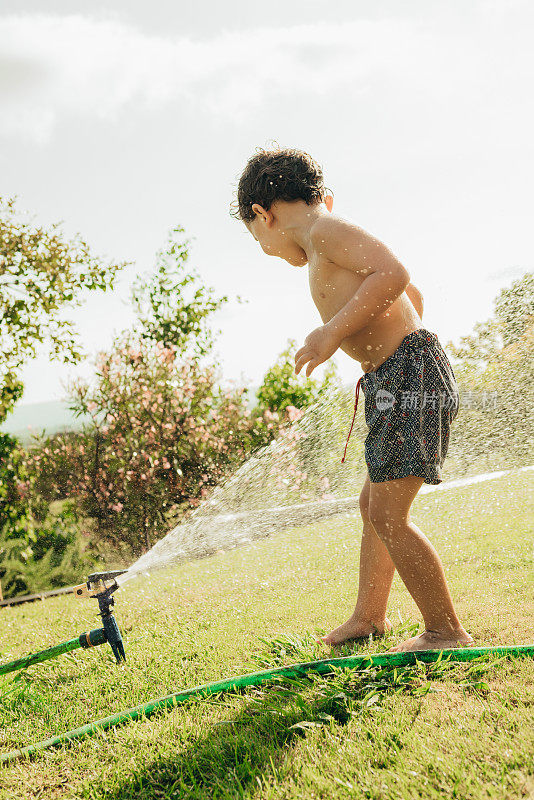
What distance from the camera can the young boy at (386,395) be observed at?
2113mm

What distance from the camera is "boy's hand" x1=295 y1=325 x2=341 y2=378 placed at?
6.97 ft

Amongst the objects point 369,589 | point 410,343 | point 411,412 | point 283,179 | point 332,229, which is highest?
point 283,179

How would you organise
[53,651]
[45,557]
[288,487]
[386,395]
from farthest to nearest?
[288,487], [45,557], [53,651], [386,395]

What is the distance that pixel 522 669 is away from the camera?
1983mm

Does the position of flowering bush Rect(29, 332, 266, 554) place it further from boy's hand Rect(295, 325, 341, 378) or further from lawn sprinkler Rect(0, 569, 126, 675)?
boy's hand Rect(295, 325, 341, 378)

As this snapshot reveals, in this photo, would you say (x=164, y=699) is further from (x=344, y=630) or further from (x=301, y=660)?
(x=344, y=630)

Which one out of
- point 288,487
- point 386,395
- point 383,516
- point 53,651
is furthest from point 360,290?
point 288,487

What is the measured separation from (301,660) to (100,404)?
16.8 feet

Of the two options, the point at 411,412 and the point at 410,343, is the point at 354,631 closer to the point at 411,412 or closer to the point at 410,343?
the point at 411,412

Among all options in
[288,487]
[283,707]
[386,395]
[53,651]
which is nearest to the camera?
[283,707]

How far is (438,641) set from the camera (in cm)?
216

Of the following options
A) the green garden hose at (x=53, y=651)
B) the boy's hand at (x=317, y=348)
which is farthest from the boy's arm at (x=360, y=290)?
the green garden hose at (x=53, y=651)

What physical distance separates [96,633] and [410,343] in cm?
166

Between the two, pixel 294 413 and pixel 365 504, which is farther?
pixel 294 413
